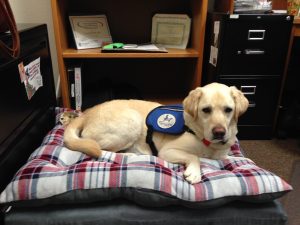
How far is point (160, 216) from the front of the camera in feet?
3.35

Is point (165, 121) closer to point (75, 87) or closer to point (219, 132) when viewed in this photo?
point (219, 132)

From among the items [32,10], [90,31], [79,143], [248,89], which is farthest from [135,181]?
[32,10]

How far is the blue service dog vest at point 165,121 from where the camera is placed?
4.46ft

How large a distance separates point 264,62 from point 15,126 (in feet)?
5.17

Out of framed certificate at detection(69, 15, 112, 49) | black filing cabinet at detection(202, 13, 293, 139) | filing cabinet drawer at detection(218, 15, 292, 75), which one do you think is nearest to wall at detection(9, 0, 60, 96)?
framed certificate at detection(69, 15, 112, 49)

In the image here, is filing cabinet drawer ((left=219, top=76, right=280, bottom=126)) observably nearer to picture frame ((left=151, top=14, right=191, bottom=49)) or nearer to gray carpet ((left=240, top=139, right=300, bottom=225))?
gray carpet ((left=240, top=139, right=300, bottom=225))

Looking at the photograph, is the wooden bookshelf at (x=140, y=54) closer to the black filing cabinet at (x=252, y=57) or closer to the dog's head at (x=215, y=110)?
the black filing cabinet at (x=252, y=57)

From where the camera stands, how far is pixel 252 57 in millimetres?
1853

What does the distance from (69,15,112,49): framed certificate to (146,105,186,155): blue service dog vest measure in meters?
0.91

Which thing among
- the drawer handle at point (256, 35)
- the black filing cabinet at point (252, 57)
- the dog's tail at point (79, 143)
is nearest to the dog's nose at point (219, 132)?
the dog's tail at point (79, 143)

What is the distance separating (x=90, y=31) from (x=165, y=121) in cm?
109

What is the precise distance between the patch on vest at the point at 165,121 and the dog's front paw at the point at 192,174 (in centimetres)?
23

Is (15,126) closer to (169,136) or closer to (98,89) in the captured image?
(169,136)

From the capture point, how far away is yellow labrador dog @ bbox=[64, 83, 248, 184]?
3.91ft
